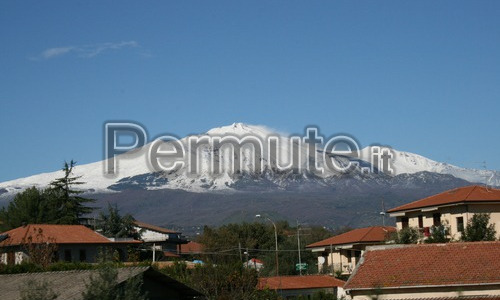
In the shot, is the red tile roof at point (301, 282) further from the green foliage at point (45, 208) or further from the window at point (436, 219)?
the green foliage at point (45, 208)

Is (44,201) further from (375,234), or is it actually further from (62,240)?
(375,234)

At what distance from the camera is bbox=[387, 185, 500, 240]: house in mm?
54562

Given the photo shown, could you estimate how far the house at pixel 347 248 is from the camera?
222 ft

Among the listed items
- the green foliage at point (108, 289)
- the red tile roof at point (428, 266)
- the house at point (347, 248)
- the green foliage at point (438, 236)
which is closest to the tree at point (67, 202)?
the house at point (347, 248)

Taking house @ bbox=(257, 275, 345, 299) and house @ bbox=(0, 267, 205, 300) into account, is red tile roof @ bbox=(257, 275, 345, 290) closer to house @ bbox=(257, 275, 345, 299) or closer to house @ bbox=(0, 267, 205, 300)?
house @ bbox=(257, 275, 345, 299)

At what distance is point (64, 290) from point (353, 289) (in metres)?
15.1

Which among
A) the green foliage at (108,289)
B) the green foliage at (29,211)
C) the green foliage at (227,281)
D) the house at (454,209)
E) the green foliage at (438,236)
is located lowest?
the green foliage at (227,281)

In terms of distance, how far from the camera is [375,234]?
2704 inches

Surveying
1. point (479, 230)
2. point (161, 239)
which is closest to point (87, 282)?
point (479, 230)

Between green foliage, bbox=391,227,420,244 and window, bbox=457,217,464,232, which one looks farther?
window, bbox=457,217,464,232

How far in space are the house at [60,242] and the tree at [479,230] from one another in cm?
2266

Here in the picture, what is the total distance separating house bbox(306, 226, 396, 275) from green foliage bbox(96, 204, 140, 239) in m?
24.7

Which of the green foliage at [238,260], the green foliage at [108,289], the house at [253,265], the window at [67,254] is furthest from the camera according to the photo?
the window at [67,254]

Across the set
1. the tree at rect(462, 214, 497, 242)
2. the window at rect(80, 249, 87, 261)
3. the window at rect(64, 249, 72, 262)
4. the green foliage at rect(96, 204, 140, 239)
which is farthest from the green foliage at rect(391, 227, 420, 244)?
the green foliage at rect(96, 204, 140, 239)
